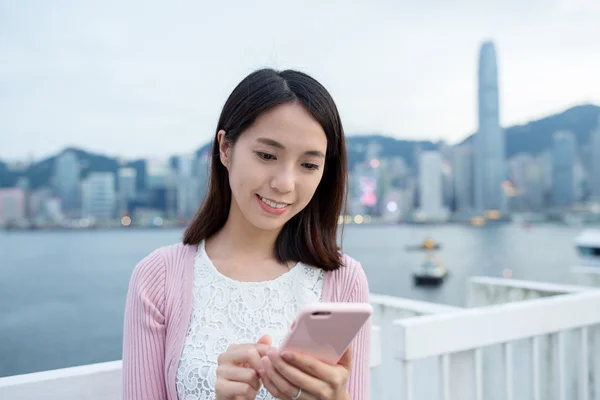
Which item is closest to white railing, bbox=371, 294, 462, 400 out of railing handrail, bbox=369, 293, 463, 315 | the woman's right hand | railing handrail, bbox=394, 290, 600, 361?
railing handrail, bbox=369, 293, 463, 315

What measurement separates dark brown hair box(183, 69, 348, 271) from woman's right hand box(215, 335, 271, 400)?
402 mm

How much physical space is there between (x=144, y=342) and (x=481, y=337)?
3.48ft

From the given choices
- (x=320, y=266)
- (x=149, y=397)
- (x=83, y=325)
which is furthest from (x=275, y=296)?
(x=83, y=325)

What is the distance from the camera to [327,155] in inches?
48.9

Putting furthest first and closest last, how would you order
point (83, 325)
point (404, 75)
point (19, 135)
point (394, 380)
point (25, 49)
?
1. point (25, 49)
2. point (19, 135)
3. point (404, 75)
4. point (83, 325)
5. point (394, 380)

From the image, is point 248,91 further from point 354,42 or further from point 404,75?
point 354,42

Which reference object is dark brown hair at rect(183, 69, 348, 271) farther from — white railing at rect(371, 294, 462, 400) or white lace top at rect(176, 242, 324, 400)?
white railing at rect(371, 294, 462, 400)

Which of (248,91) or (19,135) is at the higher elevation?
(19,135)

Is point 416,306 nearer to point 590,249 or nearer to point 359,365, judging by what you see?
point 359,365

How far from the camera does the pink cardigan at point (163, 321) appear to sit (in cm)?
113

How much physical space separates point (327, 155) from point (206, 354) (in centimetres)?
53

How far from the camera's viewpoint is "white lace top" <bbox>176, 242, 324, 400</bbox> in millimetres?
1108

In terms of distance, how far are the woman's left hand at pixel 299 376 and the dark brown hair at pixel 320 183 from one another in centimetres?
41

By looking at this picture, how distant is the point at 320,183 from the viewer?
1325mm
